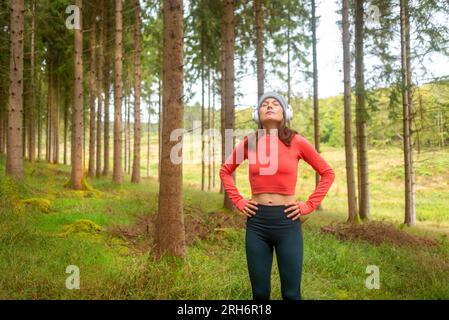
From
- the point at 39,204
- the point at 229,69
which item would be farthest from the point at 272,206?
the point at 229,69

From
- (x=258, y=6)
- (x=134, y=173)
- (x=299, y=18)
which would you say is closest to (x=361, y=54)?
(x=258, y=6)

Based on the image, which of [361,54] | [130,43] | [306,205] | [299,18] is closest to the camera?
[306,205]

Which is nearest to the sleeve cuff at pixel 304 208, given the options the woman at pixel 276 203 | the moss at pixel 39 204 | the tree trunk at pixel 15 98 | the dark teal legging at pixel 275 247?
the woman at pixel 276 203

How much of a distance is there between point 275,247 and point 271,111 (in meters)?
1.34

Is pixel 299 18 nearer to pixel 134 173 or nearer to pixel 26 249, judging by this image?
pixel 134 173

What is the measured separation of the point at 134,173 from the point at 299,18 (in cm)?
1228

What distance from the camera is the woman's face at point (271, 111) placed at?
360 centimetres

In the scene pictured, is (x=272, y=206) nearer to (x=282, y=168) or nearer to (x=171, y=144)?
(x=282, y=168)

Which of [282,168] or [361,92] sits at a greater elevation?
[361,92]

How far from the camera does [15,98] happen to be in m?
11.1

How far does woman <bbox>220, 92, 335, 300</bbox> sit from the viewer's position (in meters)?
3.34

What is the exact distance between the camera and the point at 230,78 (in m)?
11.9

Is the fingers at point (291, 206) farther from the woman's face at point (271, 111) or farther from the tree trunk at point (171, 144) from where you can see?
the tree trunk at point (171, 144)

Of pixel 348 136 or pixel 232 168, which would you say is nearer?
pixel 232 168
